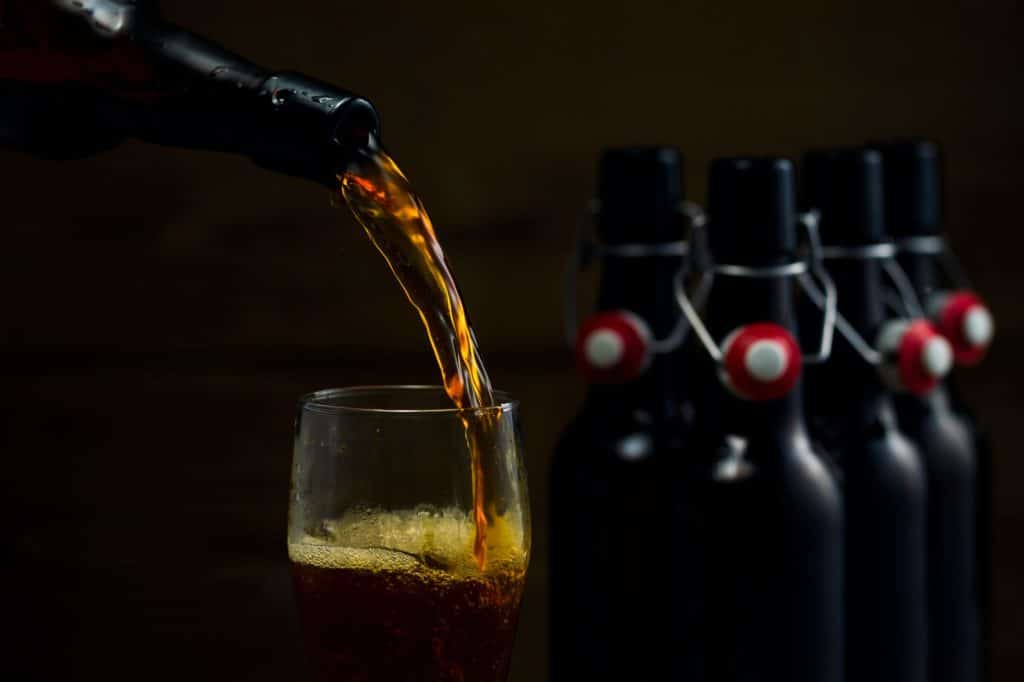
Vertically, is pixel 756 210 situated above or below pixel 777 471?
above

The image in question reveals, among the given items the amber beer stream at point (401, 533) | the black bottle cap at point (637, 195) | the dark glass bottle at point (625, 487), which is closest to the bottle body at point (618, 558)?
the dark glass bottle at point (625, 487)

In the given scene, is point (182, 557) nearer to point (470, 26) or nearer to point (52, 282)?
point (52, 282)

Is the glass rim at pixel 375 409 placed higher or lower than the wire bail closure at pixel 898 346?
lower

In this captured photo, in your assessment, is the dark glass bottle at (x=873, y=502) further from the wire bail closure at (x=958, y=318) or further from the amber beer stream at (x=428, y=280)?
the amber beer stream at (x=428, y=280)

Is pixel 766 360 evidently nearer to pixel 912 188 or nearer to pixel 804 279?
pixel 804 279

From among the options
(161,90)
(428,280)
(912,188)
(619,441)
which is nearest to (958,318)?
(912,188)

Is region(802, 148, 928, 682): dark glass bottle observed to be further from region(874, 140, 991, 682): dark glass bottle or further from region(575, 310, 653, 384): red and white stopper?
region(575, 310, 653, 384): red and white stopper
